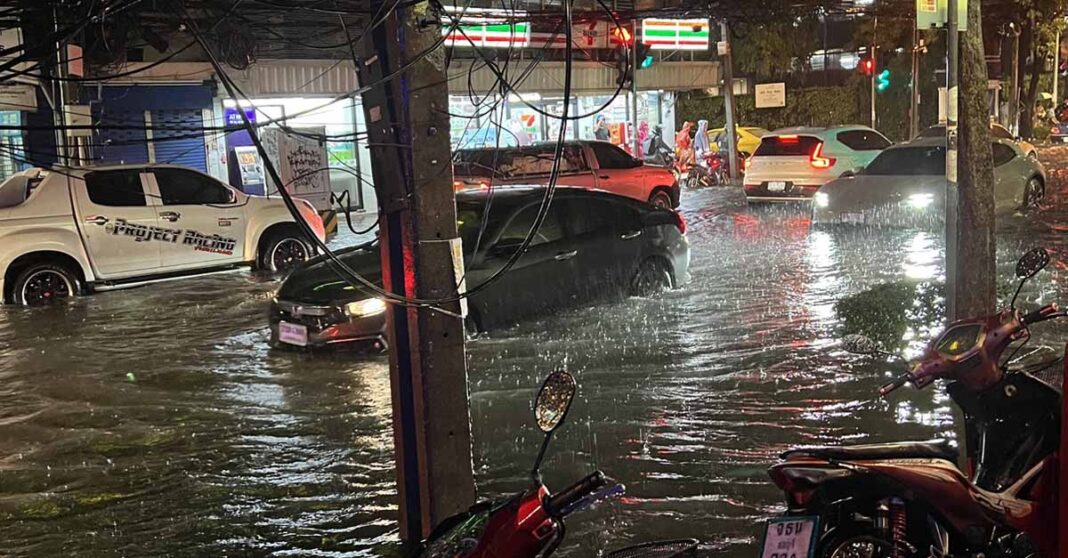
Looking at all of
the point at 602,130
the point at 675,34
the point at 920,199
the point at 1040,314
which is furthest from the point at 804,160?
the point at 1040,314

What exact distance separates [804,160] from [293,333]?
1342 cm

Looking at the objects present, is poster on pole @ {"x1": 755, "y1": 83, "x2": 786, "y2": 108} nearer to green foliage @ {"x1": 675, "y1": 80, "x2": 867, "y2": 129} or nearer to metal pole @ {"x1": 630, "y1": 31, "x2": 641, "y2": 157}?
green foliage @ {"x1": 675, "y1": 80, "x2": 867, "y2": 129}

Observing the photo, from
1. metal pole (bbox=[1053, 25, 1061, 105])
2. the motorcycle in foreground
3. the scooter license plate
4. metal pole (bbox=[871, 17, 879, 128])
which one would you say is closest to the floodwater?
the scooter license plate

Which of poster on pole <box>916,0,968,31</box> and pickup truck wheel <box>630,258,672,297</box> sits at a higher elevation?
poster on pole <box>916,0,968,31</box>

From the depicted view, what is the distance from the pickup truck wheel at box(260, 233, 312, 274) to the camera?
14.5 m

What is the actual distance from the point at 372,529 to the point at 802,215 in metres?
15.0

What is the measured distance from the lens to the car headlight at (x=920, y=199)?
1436cm

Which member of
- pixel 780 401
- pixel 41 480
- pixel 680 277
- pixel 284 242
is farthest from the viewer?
pixel 284 242

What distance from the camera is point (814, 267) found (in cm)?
1311

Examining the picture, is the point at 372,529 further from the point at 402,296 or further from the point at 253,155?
the point at 253,155

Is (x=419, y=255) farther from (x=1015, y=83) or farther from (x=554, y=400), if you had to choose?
(x=1015, y=83)

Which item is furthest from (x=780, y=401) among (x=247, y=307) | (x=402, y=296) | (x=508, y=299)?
(x=247, y=307)

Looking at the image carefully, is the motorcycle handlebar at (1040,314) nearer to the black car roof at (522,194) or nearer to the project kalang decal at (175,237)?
the black car roof at (522,194)

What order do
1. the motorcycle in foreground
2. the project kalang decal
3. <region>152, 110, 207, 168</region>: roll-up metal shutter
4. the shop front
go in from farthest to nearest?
1. the motorcycle in foreground
2. the shop front
3. <region>152, 110, 207, 168</region>: roll-up metal shutter
4. the project kalang decal
